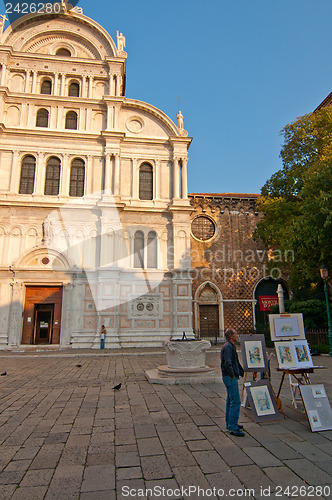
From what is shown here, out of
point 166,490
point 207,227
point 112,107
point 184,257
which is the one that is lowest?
point 166,490

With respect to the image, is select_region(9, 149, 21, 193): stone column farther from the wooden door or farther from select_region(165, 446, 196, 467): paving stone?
select_region(165, 446, 196, 467): paving stone

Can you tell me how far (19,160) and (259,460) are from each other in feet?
72.0

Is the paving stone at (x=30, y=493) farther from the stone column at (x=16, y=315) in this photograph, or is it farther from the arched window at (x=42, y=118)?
the arched window at (x=42, y=118)

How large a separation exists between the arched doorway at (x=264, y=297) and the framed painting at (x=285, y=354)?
19.5 metres

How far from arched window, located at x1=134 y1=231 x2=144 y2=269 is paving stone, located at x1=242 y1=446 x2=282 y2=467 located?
1753 centimetres

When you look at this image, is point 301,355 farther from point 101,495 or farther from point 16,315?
point 16,315

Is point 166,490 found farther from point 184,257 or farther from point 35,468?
point 184,257

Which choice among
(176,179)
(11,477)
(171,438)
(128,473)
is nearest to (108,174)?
(176,179)

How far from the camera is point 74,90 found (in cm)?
2394

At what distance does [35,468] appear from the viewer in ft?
13.3

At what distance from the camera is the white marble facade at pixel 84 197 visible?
20328mm

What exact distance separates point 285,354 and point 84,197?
58.5ft

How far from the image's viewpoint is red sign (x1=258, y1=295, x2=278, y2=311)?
2617cm

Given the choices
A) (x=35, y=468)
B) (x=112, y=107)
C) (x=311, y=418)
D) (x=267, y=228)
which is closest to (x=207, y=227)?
(x=267, y=228)
